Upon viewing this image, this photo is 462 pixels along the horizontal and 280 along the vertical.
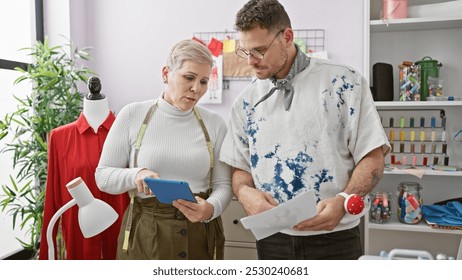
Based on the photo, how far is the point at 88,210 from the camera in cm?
98

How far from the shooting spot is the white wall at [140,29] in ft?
8.01

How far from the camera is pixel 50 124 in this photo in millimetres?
1903

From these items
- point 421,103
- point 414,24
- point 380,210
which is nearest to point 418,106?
point 421,103

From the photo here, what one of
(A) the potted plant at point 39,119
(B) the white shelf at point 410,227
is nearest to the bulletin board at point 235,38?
(A) the potted plant at point 39,119

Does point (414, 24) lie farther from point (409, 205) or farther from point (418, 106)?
point (409, 205)

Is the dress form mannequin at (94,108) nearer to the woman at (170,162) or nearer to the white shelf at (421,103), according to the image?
the woman at (170,162)

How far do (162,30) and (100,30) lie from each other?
0.42 metres

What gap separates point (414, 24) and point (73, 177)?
5.66ft

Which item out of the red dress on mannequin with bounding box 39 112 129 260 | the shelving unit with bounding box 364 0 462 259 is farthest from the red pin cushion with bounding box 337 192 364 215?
the shelving unit with bounding box 364 0 462 259

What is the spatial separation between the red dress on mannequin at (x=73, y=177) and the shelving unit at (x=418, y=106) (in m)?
1.28

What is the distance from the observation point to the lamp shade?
3.21 feet

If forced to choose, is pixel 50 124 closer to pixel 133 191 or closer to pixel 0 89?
pixel 0 89
